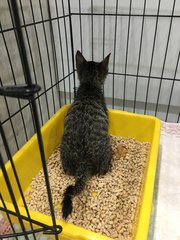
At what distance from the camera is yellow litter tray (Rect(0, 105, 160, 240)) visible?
0.84 m

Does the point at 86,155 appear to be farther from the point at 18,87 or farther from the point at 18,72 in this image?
the point at 18,87

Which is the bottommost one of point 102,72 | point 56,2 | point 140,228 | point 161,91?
point 140,228

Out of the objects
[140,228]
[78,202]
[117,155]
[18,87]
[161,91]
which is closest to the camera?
[18,87]

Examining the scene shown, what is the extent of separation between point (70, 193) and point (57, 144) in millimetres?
662

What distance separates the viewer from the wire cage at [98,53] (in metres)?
1.38

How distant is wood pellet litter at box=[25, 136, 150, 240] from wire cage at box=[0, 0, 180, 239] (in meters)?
0.35

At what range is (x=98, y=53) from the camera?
1.74 metres

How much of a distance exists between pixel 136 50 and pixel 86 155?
95 centimetres

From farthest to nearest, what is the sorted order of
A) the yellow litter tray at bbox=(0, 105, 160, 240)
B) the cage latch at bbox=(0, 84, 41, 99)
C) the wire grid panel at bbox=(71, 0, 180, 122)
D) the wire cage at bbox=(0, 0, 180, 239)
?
1. the wire grid panel at bbox=(71, 0, 180, 122)
2. the wire cage at bbox=(0, 0, 180, 239)
3. the yellow litter tray at bbox=(0, 105, 160, 240)
4. the cage latch at bbox=(0, 84, 41, 99)

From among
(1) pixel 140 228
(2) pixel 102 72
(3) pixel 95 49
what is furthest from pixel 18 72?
(1) pixel 140 228

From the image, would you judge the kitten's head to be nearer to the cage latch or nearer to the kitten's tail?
the kitten's tail

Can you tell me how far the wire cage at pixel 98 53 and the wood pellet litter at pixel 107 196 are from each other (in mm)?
346

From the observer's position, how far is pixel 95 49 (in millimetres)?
1727

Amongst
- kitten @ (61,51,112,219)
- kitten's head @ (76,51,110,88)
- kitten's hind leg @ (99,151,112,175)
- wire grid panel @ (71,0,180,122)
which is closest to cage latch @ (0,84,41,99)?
kitten @ (61,51,112,219)
